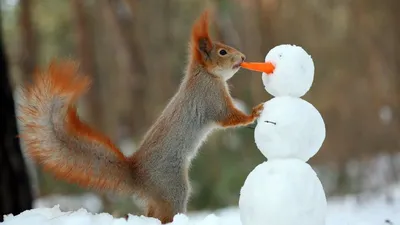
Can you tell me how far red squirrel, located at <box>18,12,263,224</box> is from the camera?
58.9 inches

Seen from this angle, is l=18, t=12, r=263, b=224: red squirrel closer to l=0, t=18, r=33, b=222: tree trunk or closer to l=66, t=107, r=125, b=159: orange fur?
l=66, t=107, r=125, b=159: orange fur

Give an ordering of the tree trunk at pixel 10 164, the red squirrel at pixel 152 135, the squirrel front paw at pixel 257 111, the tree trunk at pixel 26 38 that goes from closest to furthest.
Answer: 1. the squirrel front paw at pixel 257 111
2. the red squirrel at pixel 152 135
3. the tree trunk at pixel 10 164
4. the tree trunk at pixel 26 38

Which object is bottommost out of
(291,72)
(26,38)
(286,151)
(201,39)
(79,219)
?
(79,219)

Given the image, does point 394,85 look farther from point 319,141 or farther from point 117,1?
point 319,141

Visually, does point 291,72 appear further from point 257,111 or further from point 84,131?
point 84,131

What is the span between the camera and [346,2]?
607cm

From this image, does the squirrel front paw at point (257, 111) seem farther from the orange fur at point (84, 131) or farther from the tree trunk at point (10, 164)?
the tree trunk at point (10, 164)

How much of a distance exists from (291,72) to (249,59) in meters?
5.00

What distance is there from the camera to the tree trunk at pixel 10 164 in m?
2.36

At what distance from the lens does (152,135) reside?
64.0 inches

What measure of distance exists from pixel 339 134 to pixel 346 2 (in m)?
1.39

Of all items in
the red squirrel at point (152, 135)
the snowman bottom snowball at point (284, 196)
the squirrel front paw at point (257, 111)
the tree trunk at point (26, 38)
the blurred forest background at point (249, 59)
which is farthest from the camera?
the tree trunk at point (26, 38)

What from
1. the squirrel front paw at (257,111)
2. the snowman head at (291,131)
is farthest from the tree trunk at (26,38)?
the snowman head at (291,131)

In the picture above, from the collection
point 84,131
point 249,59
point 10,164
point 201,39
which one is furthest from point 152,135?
point 249,59
